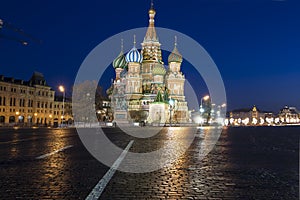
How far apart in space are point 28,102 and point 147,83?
120 ft

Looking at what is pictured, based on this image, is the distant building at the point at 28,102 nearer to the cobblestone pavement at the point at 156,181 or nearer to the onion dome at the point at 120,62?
the onion dome at the point at 120,62

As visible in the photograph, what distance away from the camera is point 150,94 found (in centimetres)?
10350

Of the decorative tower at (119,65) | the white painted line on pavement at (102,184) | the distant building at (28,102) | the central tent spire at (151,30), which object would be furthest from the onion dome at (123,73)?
the white painted line on pavement at (102,184)

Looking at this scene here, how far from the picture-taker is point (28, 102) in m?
95.3

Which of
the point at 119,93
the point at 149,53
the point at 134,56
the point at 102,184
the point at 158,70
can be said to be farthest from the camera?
the point at 119,93

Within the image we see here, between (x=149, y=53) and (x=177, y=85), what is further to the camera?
(x=149, y=53)

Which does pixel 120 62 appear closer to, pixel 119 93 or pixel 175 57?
pixel 119 93

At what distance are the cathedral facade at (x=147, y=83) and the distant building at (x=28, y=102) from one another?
58.0ft

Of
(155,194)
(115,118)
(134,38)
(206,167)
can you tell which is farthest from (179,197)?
(134,38)

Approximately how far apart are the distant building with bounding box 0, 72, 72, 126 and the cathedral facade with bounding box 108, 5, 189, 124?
1767 centimetres

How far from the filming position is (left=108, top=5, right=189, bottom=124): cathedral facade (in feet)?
334

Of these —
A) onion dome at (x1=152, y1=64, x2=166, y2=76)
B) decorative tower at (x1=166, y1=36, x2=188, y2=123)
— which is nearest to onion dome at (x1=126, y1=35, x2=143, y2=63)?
onion dome at (x1=152, y1=64, x2=166, y2=76)

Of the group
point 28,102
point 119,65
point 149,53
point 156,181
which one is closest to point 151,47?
point 149,53

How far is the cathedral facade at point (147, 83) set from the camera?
102 m
